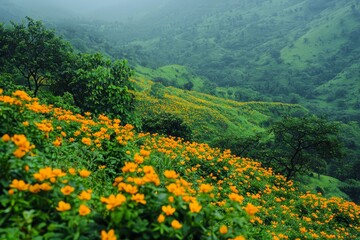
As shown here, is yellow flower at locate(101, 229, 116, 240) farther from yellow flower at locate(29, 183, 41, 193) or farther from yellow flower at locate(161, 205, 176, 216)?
yellow flower at locate(29, 183, 41, 193)

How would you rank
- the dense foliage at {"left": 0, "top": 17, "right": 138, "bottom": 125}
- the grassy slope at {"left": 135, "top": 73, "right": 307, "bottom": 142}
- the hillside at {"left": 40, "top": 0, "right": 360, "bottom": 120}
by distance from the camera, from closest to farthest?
the dense foliage at {"left": 0, "top": 17, "right": 138, "bottom": 125} < the grassy slope at {"left": 135, "top": 73, "right": 307, "bottom": 142} < the hillside at {"left": 40, "top": 0, "right": 360, "bottom": 120}

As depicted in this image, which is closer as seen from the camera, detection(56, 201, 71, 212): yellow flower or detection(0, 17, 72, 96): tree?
detection(56, 201, 71, 212): yellow flower

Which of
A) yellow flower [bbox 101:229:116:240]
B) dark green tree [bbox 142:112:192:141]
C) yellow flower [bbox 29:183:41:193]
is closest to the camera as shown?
yellow flower [bbox 101:229:116:240]

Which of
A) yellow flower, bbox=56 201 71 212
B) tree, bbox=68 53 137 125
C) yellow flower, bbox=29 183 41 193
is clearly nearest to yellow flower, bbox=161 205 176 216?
yellow flower, bbox=56 201 71 212

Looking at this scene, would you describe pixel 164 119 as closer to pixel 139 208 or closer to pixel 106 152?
pixel 106 152

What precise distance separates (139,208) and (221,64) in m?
168

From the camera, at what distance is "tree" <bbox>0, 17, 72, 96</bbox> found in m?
16.3

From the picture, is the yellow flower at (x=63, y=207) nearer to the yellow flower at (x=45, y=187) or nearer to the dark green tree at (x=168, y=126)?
the yellow flower at (x=45, y=187)

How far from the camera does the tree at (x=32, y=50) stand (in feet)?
53.5

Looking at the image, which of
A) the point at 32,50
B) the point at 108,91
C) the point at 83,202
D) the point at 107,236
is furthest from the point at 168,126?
the point at 107,236

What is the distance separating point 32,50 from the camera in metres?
16.7

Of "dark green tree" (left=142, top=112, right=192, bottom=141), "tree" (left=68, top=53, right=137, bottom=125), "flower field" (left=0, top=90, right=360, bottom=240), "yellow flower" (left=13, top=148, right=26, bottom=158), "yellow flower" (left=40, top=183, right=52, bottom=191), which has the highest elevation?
"yellow flower" (left=13, top=148, right=26, bottom=158)

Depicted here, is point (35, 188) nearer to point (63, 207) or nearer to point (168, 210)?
point (63, 207)

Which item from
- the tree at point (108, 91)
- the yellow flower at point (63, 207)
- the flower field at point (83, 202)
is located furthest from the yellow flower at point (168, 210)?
the tree at point (108, 91)
